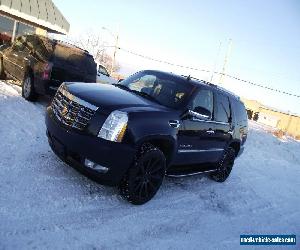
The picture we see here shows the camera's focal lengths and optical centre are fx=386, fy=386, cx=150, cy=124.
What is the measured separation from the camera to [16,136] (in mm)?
7441

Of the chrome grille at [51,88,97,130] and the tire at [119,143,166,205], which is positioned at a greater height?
the chrome grille at [51,88,97,130]

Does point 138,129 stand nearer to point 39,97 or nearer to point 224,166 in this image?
point 224,166

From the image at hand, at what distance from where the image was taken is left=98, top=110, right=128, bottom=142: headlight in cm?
530

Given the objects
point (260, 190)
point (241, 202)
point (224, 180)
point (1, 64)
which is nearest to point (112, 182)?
point (241, 202)

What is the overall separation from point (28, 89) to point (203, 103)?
5550 mm

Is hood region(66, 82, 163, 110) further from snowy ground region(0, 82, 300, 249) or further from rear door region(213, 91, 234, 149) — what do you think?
rear door region(213, 91, 234, 149)

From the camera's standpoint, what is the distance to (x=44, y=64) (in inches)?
399

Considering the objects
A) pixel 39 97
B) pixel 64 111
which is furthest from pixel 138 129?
pixel 39 97

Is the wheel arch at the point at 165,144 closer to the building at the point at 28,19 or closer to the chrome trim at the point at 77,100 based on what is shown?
the chrome trim at the point at 77,100

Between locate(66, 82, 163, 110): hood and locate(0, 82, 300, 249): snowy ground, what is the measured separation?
1.35 metres

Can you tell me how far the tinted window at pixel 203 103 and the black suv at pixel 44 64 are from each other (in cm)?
449

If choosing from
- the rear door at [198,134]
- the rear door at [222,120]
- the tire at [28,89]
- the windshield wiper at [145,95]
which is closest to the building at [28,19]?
the tire at [28,89]

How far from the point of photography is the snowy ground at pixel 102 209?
14.9 ft

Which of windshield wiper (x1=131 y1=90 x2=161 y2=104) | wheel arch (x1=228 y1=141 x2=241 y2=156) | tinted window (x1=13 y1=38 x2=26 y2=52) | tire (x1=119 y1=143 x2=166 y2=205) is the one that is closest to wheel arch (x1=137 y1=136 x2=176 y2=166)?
tire (x1=119 y1=143 x2=166 y2=205)
